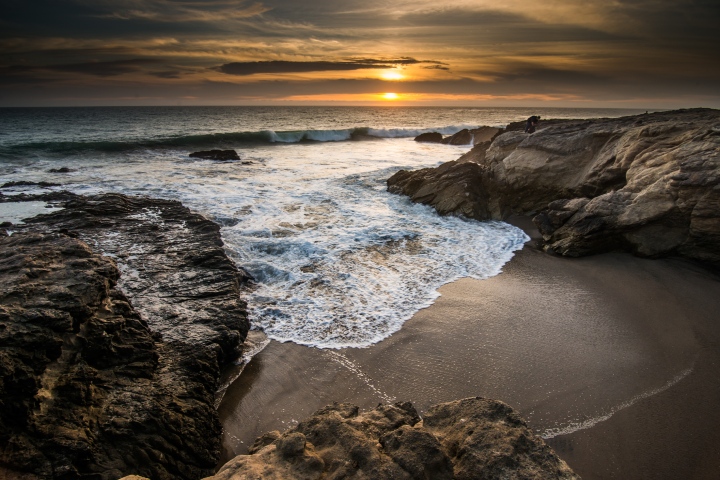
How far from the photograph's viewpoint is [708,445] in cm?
441

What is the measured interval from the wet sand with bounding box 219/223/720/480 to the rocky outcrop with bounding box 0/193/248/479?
55cm

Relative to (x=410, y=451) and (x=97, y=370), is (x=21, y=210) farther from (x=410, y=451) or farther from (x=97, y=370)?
(x=410, y=451)

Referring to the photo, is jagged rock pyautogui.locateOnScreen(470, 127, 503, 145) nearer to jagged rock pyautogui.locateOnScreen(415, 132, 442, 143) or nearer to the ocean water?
jagged rock pyautogui.locateOnScreen(415, 132, 442, 143)

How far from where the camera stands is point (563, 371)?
5672 mm

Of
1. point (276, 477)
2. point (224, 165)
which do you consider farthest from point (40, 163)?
point (276, 477)

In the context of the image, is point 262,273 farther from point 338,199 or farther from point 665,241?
point 665,241

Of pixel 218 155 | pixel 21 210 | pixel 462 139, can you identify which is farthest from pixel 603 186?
pixel 462 139

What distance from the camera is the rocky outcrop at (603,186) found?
28.7 ft

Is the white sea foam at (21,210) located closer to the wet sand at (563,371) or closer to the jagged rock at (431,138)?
the wet sand at (563,371)

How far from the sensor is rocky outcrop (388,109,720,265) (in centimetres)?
873

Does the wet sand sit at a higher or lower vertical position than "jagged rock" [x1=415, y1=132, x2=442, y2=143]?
higher

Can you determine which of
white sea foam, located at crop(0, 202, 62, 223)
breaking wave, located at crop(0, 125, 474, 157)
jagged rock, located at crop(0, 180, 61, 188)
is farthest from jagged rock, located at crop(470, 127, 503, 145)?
white sea foam, located at crop(0, 202, 62, 223)

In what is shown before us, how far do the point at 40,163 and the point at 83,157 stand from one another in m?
2.96

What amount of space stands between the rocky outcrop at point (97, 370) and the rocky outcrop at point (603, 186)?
8200 mm
